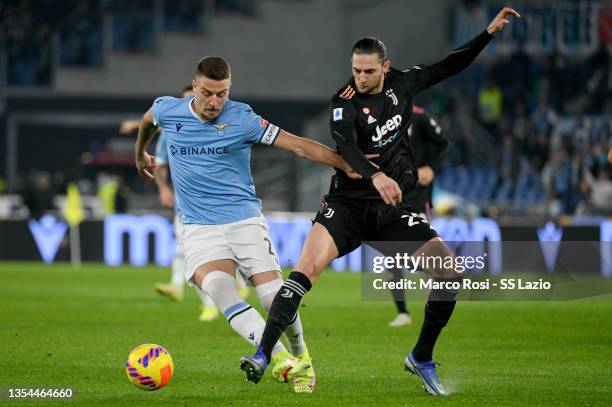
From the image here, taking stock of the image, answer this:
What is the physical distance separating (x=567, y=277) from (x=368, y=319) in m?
6.55

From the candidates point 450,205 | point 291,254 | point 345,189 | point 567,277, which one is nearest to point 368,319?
point 345,189

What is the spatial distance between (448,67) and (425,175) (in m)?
3.41

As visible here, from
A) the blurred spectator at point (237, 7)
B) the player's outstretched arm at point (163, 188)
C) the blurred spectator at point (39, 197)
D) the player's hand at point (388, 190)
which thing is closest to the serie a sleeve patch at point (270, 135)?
the player's hand at point (388, 190)

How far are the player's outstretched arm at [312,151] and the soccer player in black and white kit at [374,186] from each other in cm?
6

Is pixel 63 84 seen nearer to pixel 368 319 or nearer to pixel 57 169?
pixel 57 169

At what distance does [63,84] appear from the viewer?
3098 centimetres

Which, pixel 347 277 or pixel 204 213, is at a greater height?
pixel 204 213

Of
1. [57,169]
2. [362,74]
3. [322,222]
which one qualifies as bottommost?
[57,169]

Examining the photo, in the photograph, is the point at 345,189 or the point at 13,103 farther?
the point at 13,103

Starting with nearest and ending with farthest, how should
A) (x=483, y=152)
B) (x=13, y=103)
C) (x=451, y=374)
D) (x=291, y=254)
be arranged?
1. (x=451, y=374)
2. (x=291, y=254)
3. (x=483, y=152)
4. (x=13, y=103)

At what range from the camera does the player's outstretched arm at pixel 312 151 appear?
7668 millimetres

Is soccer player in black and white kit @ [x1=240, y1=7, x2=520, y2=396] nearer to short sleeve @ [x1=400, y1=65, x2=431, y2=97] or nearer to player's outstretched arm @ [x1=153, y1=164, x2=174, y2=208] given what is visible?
short sleeve @ [x1=400, y1=65, x2=431, y2=97]

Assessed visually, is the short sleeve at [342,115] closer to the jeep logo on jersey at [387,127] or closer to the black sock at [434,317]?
the jeep logo on jersey at [387,127]

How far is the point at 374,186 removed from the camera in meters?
Result: 7.70
